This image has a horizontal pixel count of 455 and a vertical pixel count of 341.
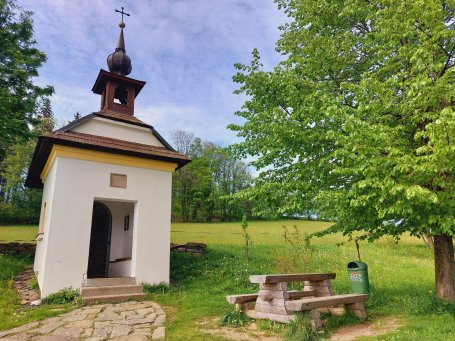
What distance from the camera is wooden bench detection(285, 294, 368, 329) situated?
517 cm

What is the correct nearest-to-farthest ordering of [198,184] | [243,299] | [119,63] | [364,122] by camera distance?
[364,122] < [243,299] < [119,63] < [198,184]

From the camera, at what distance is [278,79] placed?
7605 millimetres

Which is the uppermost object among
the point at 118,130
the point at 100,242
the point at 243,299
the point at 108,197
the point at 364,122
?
the point at 118,130

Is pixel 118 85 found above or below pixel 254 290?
above

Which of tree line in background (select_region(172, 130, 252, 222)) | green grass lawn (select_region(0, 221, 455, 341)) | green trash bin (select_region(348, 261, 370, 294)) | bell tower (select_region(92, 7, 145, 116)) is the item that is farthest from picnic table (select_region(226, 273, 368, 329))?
tree line in background (select_region(172, 130, 252, 222))

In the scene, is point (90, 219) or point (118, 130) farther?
point (118, 130)

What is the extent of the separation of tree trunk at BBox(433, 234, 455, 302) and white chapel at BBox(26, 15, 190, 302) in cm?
695

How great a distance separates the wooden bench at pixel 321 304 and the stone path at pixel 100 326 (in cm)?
226

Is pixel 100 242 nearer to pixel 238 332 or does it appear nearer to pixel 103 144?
pixel 103 144

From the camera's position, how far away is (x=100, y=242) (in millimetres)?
11789

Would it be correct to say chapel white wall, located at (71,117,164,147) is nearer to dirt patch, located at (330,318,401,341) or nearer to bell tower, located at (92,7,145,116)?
bell tower, located at (92,7,145,116)

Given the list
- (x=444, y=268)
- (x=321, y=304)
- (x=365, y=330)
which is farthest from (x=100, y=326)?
(x=444, y=268)

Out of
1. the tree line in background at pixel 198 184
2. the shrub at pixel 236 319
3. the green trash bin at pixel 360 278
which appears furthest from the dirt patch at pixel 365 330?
the tree line in background at pixel 198 184

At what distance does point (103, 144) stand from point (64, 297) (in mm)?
4164
